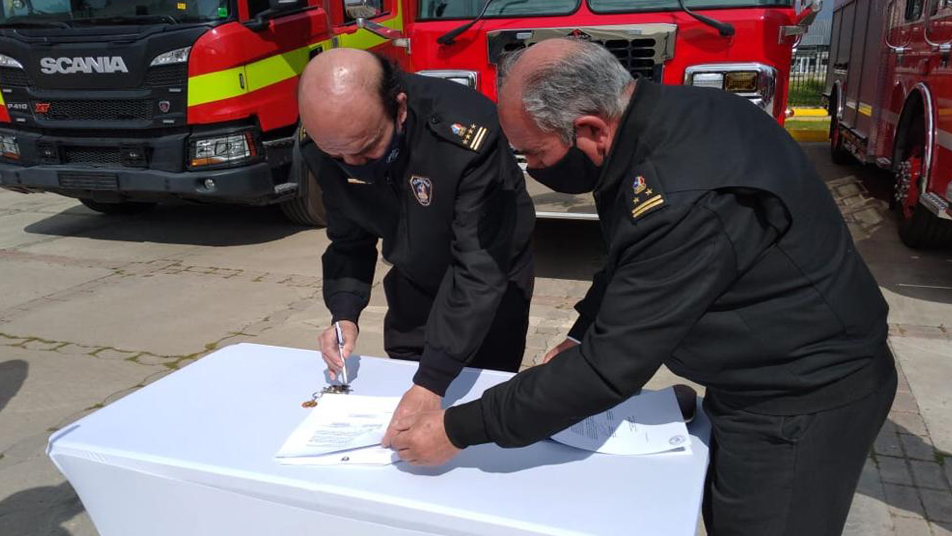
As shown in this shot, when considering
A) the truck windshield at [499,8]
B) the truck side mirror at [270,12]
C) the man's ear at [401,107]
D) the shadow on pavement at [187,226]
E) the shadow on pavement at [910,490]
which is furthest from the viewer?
the shadow on pavement at [187,226]

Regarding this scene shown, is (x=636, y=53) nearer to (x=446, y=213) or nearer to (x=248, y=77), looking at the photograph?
(x=248, y=77)

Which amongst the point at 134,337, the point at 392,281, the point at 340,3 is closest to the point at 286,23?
the point at 340,3

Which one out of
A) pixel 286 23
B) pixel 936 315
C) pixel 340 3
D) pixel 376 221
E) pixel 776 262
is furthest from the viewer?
pixel 340 3

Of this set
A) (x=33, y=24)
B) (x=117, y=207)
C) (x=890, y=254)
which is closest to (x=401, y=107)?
(x=890, y=254)

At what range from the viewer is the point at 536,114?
124cm

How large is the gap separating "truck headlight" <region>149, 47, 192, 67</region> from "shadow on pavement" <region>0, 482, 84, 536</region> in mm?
3456

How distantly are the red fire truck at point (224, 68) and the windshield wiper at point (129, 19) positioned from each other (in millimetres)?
11

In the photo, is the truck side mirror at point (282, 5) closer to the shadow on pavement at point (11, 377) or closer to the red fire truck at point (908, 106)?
the shadow on pavement at point (11, 377)

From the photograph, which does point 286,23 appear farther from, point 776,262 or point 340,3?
point 776,262

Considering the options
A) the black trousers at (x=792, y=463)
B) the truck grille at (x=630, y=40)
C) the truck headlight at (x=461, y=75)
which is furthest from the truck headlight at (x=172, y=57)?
the black trousers at (x=792, y=463)

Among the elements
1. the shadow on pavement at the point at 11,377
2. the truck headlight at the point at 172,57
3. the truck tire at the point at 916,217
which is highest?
the truck headlight at the point at 172,57

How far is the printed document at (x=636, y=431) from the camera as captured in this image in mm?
1475

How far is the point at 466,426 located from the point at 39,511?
2079mm

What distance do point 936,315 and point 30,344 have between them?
17.3 feet
